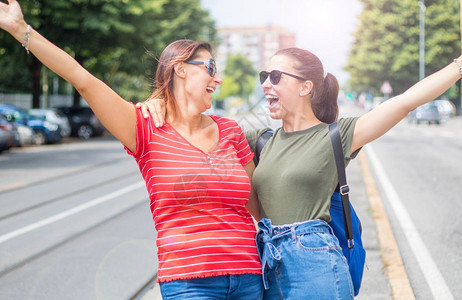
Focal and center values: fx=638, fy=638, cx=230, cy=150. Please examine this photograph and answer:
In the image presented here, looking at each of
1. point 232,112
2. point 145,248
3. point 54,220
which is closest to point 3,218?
point 54,220

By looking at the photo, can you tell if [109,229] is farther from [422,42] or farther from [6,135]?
[422,42]

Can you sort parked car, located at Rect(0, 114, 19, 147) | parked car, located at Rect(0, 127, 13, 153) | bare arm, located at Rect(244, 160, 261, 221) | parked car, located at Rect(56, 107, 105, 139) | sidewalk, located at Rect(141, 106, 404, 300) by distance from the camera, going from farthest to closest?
parked car, located at Rect(56, 107, 105, 139), parked car, located at Rect(0, 114, 19, 147), parked car, located at Rect(0, 127, 13, 153), sidewalk, located at Rect(141, 106, 404, 300), bare arm, located at Rect(244, 160, 261, 221)

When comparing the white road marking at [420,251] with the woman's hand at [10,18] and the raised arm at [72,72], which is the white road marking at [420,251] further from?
the woman's hand at [10,18]

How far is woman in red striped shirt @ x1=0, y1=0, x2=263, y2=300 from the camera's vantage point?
241 centimetres

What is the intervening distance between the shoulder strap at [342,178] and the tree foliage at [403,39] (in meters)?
62.2

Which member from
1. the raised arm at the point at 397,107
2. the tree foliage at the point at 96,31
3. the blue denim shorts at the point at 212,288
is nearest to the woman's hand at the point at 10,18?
the blue denim shorts at the point at 212,288

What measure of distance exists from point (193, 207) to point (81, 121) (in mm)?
29236

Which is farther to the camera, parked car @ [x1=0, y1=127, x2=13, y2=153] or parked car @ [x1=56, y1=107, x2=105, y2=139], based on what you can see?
parked car @ [x1=56, y1=107, x2=105, y2=139]

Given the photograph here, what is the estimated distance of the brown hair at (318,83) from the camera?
2852mm

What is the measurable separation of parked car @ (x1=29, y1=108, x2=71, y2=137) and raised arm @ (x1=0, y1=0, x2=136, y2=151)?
81.6 ft

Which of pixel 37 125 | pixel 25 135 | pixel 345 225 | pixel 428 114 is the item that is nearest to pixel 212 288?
pixel 345 225

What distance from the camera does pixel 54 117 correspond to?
27312 mm

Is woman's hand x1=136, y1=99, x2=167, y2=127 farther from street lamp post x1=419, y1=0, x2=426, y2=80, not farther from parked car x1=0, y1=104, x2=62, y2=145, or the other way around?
street lamp post x1=419, y1=0, x2=426, y2=80

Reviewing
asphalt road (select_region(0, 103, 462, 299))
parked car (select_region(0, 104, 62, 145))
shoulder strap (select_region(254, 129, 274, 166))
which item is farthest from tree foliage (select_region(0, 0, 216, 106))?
shoulder strap (select_region(254, 129, 274, 166))
